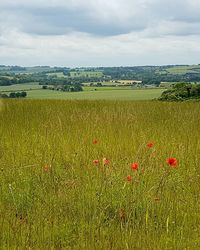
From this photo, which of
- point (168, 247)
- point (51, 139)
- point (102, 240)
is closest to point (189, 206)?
point (168, 247)

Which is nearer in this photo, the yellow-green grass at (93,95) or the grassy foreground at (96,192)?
the grassy foreground at (96,192)

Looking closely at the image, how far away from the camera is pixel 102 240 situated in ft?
10.1

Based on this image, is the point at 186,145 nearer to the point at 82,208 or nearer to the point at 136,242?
the point at 82,208

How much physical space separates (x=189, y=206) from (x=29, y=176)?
191 cm

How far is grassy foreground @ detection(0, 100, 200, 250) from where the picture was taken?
3.14m

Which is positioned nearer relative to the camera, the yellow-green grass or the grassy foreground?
the grassy foreground

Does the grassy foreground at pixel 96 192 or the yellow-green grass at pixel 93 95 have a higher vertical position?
the grassy foreground at pixel 96 192

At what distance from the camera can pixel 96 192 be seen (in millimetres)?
3992

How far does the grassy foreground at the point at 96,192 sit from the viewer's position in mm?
3143

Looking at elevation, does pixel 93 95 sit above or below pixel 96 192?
below

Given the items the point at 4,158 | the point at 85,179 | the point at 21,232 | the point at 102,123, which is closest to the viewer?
the point at 21,232

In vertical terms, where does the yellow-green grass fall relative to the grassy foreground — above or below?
below

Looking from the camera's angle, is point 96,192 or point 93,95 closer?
point 96,192

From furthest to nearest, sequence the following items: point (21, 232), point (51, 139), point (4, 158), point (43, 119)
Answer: point (43, 119), point (51, 139), point (4, 158), point (21, 232)
